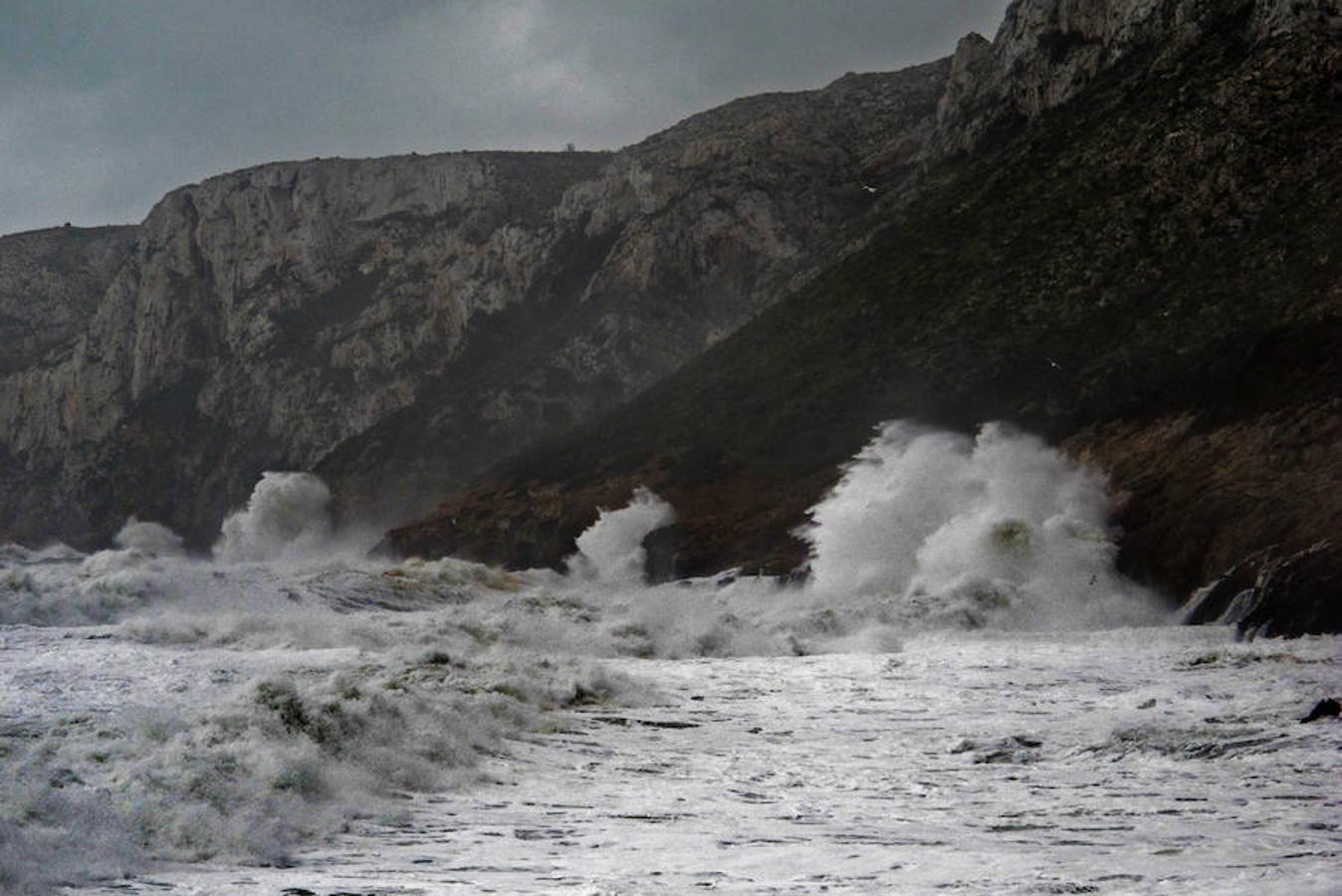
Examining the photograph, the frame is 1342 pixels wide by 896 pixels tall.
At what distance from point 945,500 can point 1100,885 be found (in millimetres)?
26941

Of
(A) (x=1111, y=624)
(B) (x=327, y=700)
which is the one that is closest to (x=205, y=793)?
(B) (x=327, y=700)

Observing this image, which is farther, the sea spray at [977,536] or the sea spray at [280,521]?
the sea spray at [280,521]

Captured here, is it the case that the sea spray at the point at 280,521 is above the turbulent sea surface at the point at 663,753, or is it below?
above

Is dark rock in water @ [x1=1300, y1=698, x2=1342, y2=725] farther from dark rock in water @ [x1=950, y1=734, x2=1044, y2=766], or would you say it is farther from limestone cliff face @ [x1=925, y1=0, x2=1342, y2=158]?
limestone cliff face @ [x1=925, y1=0, x2=1342, y2=158]

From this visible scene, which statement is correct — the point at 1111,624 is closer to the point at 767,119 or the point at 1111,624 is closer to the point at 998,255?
the point at 998,255

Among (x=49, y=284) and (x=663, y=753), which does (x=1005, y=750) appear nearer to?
(x=663, y=753)

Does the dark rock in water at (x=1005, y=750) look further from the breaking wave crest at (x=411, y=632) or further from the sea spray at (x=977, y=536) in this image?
the sea spray at (x=977, y=536)

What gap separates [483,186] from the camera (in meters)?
110

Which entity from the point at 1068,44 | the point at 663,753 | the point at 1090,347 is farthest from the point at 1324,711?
the point at 1068,44

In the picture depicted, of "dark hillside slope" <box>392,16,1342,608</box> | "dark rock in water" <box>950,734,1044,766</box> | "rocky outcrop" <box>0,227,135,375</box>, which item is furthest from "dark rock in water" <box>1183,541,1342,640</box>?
"rocky outcrop" <box>0,227,135,375</box>

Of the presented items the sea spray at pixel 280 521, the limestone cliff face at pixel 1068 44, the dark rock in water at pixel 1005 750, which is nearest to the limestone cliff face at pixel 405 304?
the sea spray at pixel 280 521

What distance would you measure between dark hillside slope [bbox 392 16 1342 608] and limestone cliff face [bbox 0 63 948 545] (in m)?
15.2

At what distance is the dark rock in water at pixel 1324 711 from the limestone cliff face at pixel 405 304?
186ft

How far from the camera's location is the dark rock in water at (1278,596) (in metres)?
17.3
